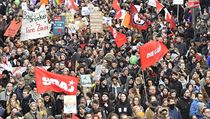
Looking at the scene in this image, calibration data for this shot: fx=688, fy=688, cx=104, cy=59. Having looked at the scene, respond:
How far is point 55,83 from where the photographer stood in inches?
523

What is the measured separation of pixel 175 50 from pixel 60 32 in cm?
446

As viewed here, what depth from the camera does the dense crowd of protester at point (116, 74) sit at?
44.0 feet

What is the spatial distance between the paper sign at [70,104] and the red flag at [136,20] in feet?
32.6

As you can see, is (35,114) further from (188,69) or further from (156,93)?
(188,69)

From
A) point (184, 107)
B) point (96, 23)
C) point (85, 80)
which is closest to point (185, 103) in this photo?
point (184, 107)

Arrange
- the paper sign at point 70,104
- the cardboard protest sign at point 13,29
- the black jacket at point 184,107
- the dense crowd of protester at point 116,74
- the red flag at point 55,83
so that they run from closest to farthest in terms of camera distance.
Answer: the paper sign at point 70,104
the red flag at point 55,83
the dense crowd of protester at point 116,74
the black jacket at point 184,107
the cardboard protest sign at point 13,29

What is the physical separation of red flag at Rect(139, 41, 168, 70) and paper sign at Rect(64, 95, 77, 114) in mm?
→ 2829

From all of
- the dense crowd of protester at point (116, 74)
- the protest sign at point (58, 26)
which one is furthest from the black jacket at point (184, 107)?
the protest sign at point (58, 26)

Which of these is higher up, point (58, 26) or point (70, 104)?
point (70, 104)

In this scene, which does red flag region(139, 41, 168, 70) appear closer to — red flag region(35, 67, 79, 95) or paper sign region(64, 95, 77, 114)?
red flag region(35, 67, 79, 95)

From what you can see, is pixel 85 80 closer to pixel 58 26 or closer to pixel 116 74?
pixel 116 74

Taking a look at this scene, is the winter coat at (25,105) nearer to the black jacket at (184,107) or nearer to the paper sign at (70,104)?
the paper sign at (70,104)

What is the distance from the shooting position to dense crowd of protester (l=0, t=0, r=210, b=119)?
1341cm

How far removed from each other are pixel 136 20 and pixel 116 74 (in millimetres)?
6741
